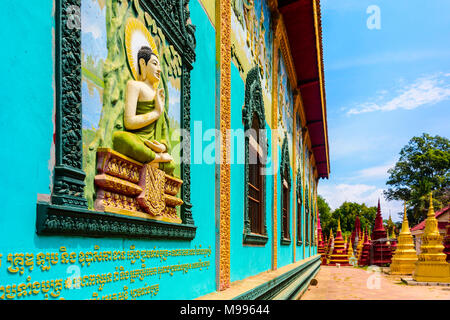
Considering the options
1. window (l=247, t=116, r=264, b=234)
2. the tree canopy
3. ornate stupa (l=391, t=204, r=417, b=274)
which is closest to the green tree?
the tree canopy

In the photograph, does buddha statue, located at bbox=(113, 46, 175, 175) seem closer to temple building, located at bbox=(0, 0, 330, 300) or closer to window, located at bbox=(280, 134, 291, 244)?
temple building, located at bbox=(0, 0, 330, 300)

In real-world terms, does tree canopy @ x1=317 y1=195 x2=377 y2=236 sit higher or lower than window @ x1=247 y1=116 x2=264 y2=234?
lower

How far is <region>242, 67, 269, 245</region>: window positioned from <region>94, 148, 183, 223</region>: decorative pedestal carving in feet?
9.27

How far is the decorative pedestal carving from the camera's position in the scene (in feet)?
6.88

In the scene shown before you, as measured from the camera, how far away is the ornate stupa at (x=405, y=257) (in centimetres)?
1872

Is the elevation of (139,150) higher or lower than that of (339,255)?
higher

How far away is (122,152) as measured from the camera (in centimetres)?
227

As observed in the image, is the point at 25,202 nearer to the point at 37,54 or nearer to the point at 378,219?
the point at 37,54

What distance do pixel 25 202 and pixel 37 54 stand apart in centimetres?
59

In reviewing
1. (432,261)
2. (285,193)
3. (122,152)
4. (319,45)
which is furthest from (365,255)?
(122,152)

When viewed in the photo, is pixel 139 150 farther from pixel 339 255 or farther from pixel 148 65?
pixel 339 255

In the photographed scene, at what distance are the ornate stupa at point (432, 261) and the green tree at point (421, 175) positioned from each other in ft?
104

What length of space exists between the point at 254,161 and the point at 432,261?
428 inches

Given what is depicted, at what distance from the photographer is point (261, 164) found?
7.12 m
